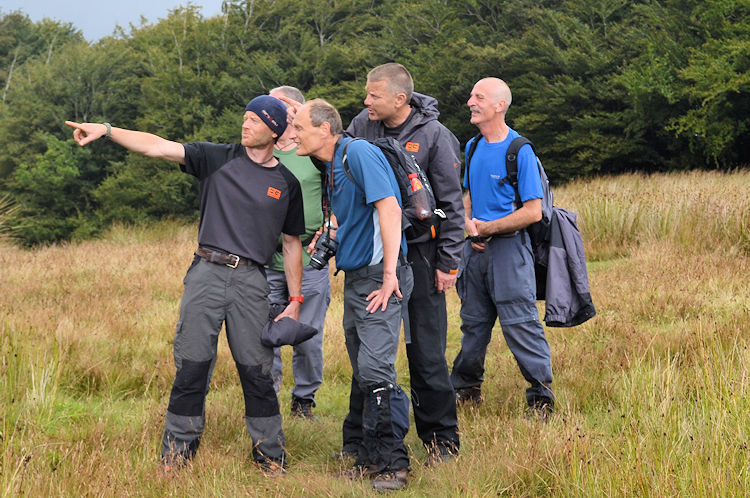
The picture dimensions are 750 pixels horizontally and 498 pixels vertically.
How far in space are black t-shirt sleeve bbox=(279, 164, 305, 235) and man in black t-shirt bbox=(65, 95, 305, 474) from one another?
14mm

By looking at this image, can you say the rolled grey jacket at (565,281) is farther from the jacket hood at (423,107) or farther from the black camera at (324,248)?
the black camera at (324,248)

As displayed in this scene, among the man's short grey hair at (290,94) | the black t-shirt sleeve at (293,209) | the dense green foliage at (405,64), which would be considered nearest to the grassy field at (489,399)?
the black t-shirt sleeve at (293,209)

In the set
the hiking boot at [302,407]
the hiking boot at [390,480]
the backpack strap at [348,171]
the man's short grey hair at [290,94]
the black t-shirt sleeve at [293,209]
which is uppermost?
the man's short grey hair at [290,94]

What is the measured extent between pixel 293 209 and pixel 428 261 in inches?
32.5

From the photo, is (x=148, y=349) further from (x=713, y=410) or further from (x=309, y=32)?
(x=309, y=32)

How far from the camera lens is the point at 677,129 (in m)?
23.5

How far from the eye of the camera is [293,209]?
4.34 meters

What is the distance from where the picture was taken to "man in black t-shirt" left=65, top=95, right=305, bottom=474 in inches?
158

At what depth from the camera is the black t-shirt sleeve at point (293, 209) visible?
4.30 metres

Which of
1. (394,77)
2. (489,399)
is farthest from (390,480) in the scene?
(394,77)

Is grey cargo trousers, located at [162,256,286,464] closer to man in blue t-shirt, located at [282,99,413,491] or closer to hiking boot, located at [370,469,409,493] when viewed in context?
man in blue t-shirt, located at [282,99,413,491]

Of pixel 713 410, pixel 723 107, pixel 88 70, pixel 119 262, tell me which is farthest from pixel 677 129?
pixel 88 70

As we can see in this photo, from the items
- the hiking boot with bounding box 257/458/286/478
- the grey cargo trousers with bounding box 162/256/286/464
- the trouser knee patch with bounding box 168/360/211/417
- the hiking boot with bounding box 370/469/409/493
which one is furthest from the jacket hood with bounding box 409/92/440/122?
the hiking boot with bounding box 257/458/286/478

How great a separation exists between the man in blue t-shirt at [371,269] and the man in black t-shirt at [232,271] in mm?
314
